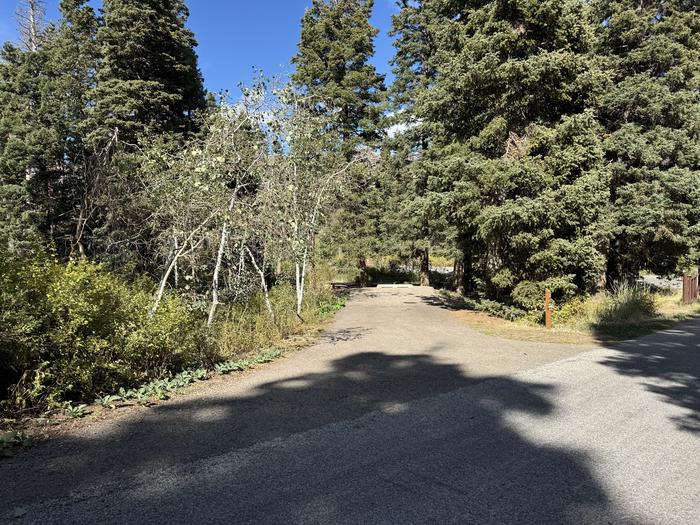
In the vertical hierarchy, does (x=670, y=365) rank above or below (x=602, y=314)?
below

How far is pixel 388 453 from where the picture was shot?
361cm

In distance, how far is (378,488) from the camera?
304 centimetres

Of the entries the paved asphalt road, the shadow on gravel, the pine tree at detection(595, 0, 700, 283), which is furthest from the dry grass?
the pine tree at detection(595, 0, 700, 283)

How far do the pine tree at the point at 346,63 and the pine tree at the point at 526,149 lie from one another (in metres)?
11.6

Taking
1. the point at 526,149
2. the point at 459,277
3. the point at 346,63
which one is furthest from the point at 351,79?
the point at 526,149

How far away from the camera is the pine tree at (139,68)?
17156mm

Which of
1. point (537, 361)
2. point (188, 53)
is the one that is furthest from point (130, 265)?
point (188, 53)

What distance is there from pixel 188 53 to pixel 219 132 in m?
16.4

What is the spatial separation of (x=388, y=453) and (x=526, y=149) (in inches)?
380

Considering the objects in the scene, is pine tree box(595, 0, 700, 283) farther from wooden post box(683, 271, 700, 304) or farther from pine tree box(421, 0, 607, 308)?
pine tree box(421, 0, 607, 308)

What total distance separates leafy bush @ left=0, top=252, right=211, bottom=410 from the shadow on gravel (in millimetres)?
5774

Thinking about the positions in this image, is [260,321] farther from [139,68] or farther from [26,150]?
[139,68]

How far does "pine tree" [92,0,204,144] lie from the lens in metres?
17.2

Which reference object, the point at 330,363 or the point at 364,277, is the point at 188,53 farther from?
the point at 330,363
